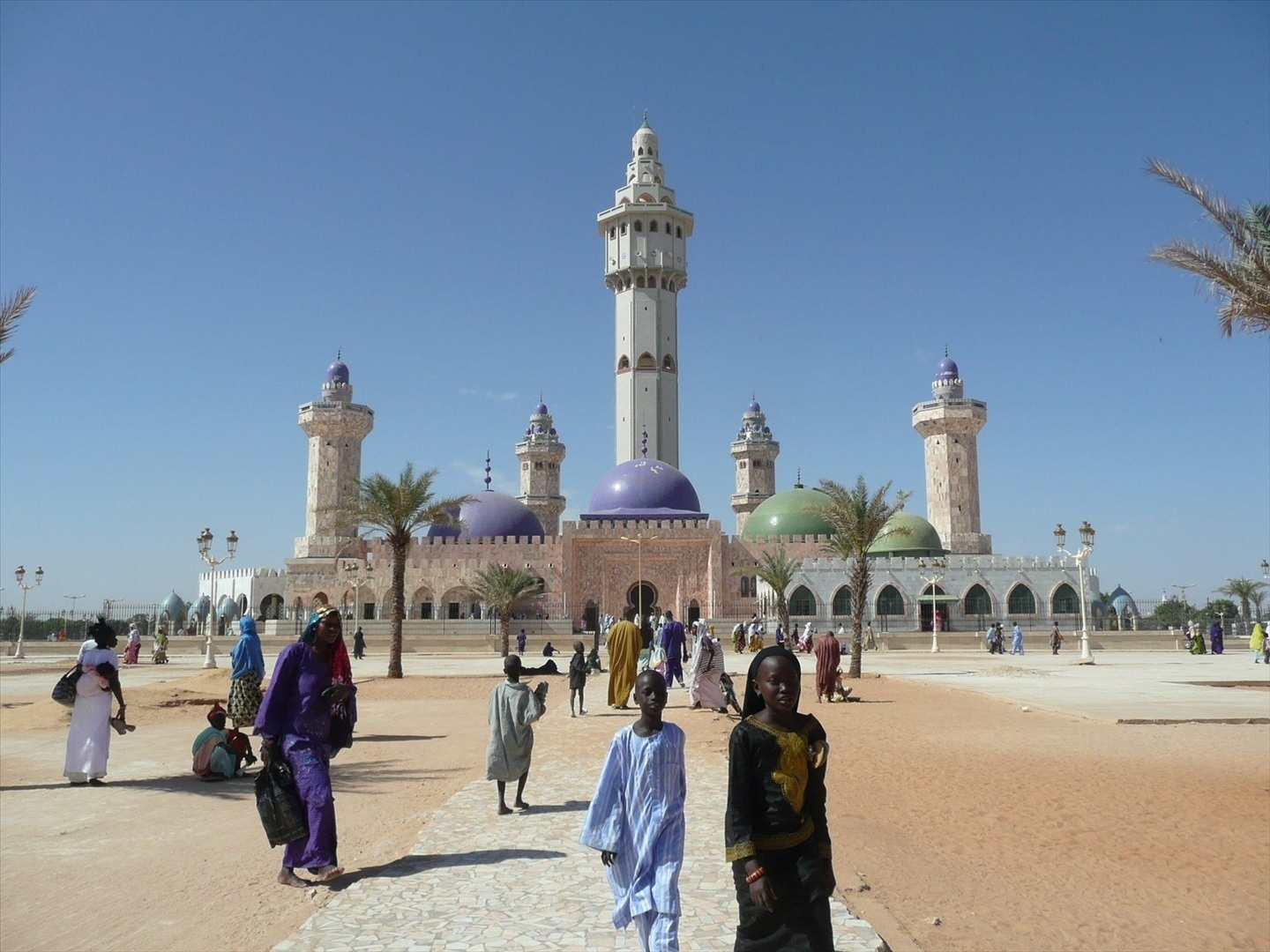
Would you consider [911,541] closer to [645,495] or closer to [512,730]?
[645,495]

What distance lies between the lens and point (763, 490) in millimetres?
57656

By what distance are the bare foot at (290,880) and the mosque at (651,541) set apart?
34138 mm

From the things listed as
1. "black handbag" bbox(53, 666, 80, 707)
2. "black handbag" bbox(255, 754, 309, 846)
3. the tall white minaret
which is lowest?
"black handbag" bbox(255, 754, 309, 846)

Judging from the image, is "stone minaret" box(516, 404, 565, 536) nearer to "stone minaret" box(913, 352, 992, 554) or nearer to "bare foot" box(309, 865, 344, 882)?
"stone minaret" box(913, 352, 992, 554)

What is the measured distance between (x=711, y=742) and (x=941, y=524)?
40.9 metres

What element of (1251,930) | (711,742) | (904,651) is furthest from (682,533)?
(1251,930)

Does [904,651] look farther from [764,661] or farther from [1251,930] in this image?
[764,661]

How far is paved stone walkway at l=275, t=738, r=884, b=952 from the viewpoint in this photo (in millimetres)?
4152

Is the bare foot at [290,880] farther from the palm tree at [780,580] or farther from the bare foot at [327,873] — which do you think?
the palm tree at [780,580]

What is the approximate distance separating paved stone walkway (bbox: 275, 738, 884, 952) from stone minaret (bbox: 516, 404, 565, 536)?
52997 millimetres

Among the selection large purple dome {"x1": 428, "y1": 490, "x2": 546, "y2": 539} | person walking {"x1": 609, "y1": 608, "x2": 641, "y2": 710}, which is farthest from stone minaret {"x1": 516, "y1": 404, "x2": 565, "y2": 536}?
person walking {"x1": 609, "y1": 608, "x2": 641, "y2": 710}

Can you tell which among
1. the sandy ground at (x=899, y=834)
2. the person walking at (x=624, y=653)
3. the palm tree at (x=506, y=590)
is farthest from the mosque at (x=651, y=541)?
the sandy ground at (x=899, y=834)

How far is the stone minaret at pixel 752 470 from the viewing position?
5759cm

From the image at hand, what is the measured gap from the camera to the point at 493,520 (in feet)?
158
